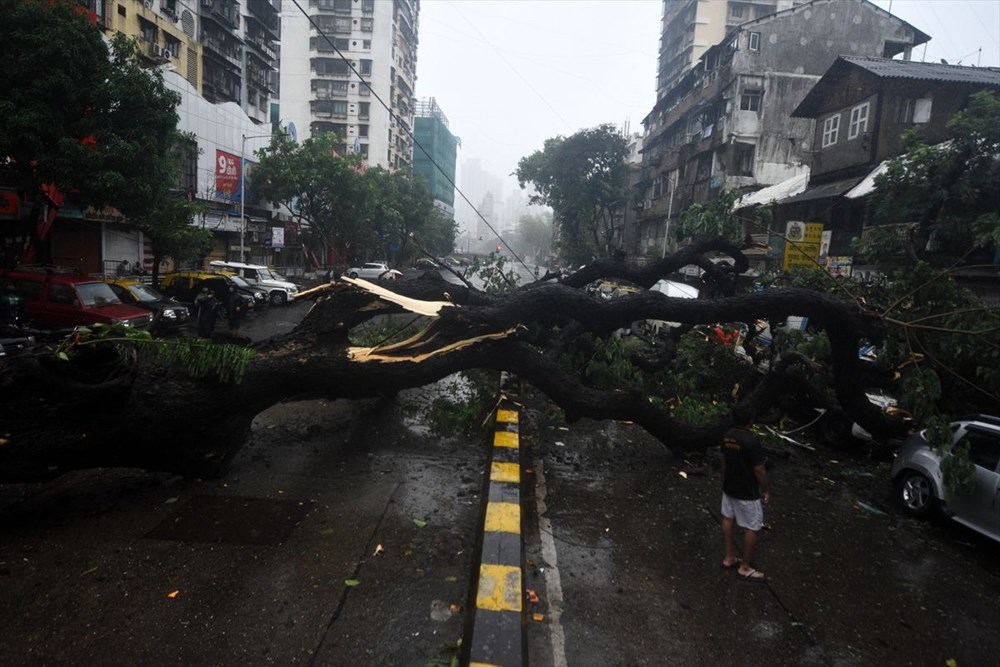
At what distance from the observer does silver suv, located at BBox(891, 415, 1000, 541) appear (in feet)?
17.5

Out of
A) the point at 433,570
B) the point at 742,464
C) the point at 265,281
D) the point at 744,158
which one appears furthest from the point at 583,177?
the point at 433,570

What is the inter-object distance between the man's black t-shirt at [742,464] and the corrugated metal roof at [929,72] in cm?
1915

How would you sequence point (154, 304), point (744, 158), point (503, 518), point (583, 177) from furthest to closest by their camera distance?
1. point (583, 177)
2. point (744, 158)
3. point (154, 304)
4. point (503, 518)

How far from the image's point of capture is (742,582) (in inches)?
179

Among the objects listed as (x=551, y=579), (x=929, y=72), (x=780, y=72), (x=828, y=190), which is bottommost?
(x=551, y=579)

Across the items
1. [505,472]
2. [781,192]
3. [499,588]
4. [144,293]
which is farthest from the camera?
[781,192]

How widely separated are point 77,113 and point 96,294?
429 centimetres

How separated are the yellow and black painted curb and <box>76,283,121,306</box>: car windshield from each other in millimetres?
11518

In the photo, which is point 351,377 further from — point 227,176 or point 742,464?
point 227,176

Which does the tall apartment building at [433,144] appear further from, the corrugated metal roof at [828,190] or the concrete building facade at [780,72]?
the corrugated metal roof at [828,190]

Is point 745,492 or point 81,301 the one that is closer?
point 745,492

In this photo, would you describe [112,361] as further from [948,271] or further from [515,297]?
[948,271]

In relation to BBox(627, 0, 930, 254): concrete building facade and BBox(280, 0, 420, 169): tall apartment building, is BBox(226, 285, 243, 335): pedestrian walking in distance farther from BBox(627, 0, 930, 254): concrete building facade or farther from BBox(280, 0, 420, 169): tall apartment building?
BBox(280, 0, 420, 169): tall apartment building

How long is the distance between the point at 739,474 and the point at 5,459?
6234 millimetres
